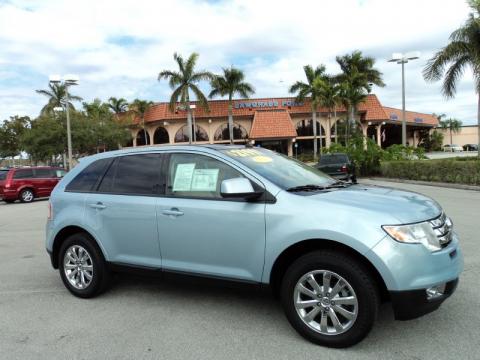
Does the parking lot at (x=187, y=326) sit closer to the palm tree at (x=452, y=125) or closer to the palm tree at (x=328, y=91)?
the palm tree at (x=328, y=91)

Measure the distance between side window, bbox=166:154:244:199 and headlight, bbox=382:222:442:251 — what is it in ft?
4.72

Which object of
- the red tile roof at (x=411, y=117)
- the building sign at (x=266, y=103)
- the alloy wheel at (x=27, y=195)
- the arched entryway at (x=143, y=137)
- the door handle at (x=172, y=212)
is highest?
the building sign at (x=266, y=103)

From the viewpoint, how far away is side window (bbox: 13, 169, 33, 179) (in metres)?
19.2

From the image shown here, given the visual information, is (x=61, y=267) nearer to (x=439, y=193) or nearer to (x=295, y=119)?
(x=439, y=193)

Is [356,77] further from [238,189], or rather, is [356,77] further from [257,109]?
[238,189]

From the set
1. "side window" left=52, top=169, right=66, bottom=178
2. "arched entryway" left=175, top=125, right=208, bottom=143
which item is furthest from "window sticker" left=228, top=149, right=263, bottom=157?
"arched entryway" left=175, top=125, right=208, bottom=143

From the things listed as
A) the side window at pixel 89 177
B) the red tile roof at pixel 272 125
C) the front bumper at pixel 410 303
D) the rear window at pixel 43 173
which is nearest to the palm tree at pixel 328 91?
the red tile roof at pixel 272 125

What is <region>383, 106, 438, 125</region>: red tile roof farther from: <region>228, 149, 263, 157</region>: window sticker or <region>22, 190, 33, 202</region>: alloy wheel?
<region>228, 149, 263, 157</region>: window sticker

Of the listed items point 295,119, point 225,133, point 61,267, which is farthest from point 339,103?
point 61,267

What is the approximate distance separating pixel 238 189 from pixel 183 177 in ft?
2.87

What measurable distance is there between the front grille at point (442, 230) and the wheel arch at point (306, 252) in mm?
575

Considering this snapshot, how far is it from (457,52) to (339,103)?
2503 cm

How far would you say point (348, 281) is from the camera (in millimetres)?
3453

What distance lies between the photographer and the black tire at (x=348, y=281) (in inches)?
134
